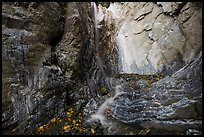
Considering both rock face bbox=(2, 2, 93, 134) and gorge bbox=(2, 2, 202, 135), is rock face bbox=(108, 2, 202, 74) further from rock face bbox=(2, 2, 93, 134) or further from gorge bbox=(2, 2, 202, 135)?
rock face bbox=(2, 2, 93, 134)

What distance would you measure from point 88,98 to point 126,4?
9.09 m

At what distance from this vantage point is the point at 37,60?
17.9ft

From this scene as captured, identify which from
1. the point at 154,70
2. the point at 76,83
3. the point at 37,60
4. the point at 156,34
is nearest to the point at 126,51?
the point at 156,34

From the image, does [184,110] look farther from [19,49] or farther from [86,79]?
[19,49]

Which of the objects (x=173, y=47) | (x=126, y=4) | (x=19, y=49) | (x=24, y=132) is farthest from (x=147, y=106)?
(x=126, y=4)

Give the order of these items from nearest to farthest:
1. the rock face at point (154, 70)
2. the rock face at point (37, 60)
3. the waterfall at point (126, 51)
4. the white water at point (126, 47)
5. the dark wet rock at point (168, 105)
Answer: the rock face at point (37, 60) < the dark wet rock at point (168, 105) < the rock face at point (154, 70) < the white water at point (126, 47) < the waterfall at point (126, 51)

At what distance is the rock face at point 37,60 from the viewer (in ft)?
15.6

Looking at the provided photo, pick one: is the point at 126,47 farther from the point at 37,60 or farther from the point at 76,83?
the point at 37,60

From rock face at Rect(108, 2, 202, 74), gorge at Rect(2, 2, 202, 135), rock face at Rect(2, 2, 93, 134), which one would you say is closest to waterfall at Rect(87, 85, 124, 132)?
gorge at Rect(2, 2, 202, 135)

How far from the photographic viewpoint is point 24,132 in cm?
482

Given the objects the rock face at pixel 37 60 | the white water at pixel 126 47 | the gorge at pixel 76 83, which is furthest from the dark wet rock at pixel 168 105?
Answer: the white water at pixel 126 47

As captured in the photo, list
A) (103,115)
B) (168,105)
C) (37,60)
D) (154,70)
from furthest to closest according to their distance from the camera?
1. (154,70)
2. (103,115)
3. (168,105)
4. (37,60)

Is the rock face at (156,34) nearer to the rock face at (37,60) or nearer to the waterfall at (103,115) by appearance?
the waterfall at (103,115)

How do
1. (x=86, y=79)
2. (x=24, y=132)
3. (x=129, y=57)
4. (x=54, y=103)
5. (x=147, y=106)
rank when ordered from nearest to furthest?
1. (x=24, y=132)
2. (x=54, y=103)
3. (x=147, y=106)
4. (x=86, y=79)
5. (x=129, y=57)
